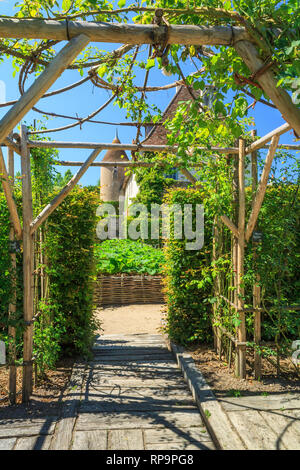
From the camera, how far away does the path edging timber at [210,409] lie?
292 cm

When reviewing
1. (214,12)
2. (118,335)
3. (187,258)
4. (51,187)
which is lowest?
(118,335)

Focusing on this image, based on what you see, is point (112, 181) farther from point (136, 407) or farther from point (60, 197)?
point (136, 407)

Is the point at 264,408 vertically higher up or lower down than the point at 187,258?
lower down

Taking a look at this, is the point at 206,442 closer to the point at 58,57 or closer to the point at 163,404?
the point at 163,404

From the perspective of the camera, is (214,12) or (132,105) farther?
(132,105)

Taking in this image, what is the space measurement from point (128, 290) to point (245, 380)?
644cm

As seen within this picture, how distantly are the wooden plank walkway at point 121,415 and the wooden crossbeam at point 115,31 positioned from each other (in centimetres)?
307

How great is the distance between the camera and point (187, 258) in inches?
235

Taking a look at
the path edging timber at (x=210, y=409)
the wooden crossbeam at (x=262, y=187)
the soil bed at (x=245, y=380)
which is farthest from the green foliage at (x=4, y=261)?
the wooden crossbeam at (x=262, y=187)

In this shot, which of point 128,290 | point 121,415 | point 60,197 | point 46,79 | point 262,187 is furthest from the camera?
point 128,290

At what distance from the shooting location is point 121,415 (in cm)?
357

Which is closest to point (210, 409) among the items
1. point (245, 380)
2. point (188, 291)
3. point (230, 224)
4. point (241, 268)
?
point (245, 380)
